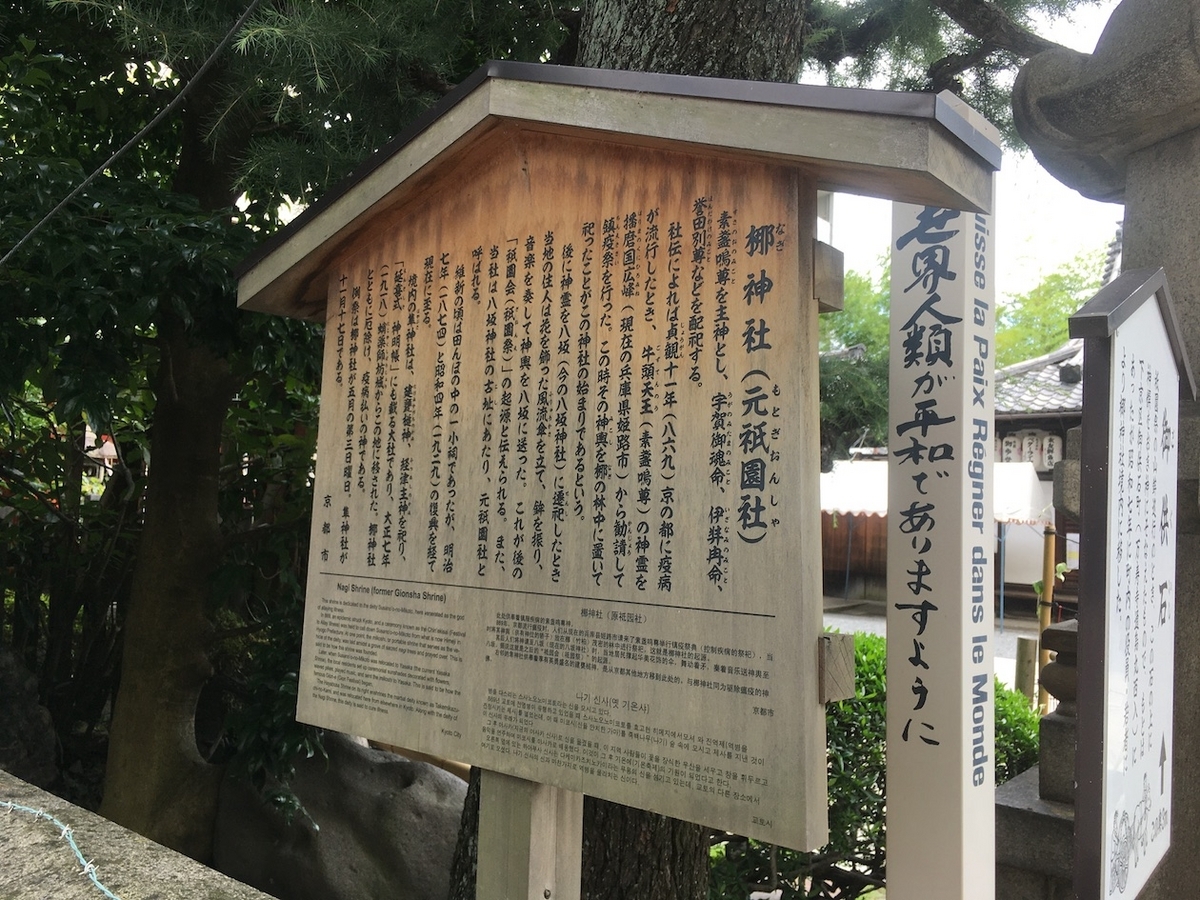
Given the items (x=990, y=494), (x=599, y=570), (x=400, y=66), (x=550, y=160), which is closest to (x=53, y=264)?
(x=400, y=66)

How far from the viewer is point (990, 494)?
7.55ft

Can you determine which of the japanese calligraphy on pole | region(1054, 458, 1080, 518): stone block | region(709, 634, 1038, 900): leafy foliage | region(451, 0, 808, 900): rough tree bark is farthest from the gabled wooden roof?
region(709, 634, 1038, 900): leafy foliage

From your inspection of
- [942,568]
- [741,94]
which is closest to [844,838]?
[942,568]

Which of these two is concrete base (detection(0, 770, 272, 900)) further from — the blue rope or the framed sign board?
the framed sign board

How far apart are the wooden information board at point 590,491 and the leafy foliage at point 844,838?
2367mm

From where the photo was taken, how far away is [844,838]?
418 centimetres

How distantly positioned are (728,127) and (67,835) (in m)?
2.35

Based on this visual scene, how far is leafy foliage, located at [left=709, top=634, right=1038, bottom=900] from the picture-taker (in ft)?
13.6

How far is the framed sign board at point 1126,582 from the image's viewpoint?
89.8 inches

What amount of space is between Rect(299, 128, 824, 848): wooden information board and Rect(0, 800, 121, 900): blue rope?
666mm

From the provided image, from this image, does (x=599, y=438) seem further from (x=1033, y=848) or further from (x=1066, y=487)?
(x=1033, y=848)

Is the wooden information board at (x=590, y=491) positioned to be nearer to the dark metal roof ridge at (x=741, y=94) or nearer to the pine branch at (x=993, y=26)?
the dark metal roof ridge at (x=741, y=94)

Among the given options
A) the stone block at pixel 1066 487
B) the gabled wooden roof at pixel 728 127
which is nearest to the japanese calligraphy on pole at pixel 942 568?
the gabled wooden roof at pixel 728 127

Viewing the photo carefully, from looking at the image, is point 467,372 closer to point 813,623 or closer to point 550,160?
point 550,160
